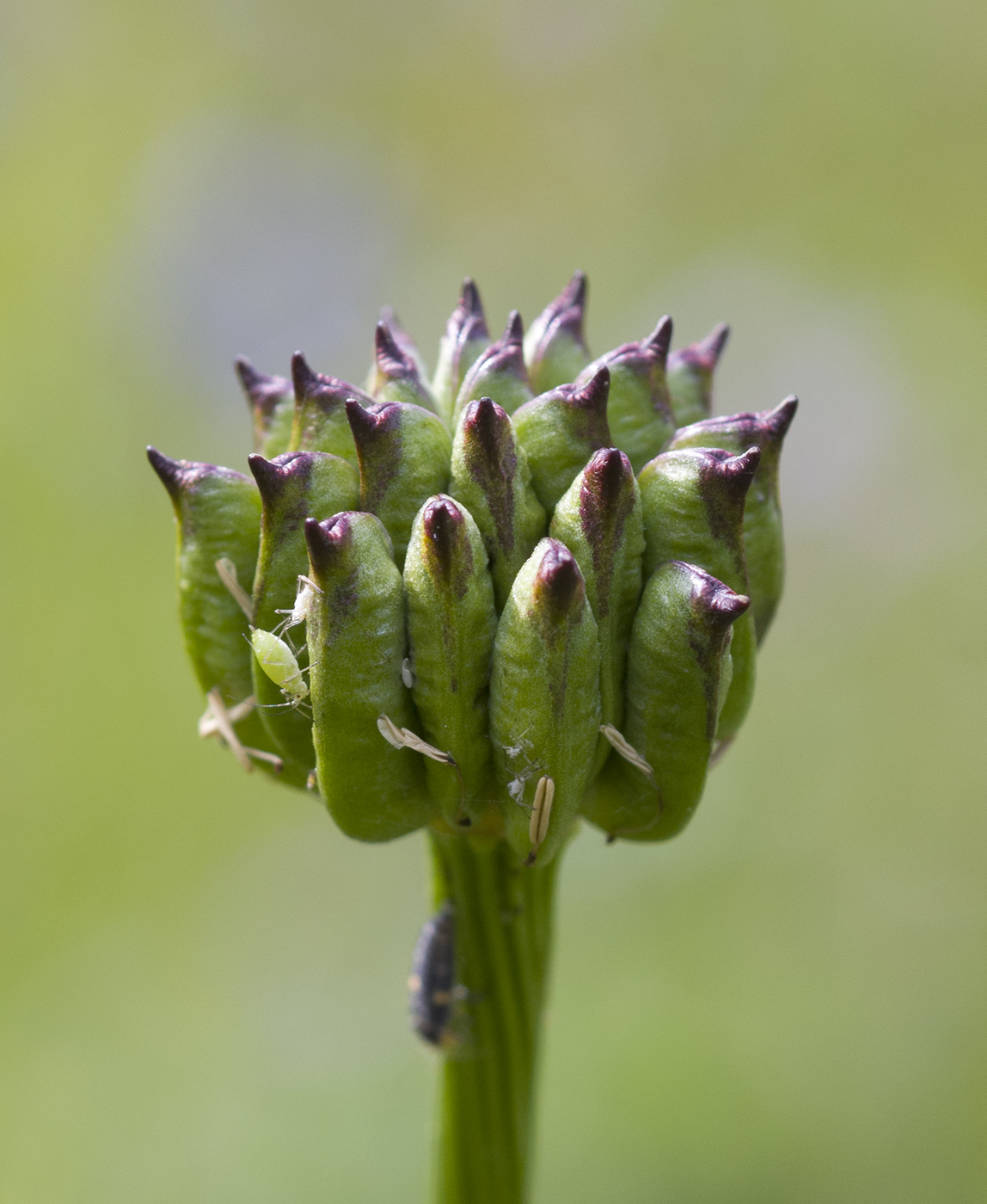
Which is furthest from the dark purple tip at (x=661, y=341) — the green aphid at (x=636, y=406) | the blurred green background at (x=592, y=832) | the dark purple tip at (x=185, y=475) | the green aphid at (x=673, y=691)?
the blurred green background at (x=592, y=832)

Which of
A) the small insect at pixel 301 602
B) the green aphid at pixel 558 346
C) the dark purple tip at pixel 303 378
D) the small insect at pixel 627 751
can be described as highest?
the green aphid at pixel 558 346

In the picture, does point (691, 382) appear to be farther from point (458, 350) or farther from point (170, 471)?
point (170, 471)

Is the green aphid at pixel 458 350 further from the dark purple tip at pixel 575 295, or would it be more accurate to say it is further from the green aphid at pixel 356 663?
the green aphid at pixel 356 663

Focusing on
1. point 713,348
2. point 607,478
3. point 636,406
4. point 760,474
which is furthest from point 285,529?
point 713,348

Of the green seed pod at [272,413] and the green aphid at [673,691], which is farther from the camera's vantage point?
the green seed pod at [272,413]

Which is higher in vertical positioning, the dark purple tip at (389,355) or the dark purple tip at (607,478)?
the dark purple tip at (389,355)

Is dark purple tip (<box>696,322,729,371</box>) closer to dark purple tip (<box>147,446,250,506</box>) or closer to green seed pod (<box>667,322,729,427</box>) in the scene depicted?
green seed pod (<box>667,322,729,427</box>)

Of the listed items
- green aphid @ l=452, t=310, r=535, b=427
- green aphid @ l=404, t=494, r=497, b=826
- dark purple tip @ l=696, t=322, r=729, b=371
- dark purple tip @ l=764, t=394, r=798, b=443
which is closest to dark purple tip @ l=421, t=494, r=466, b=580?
green aphid @ l=404, t=494, r=497, b=826
